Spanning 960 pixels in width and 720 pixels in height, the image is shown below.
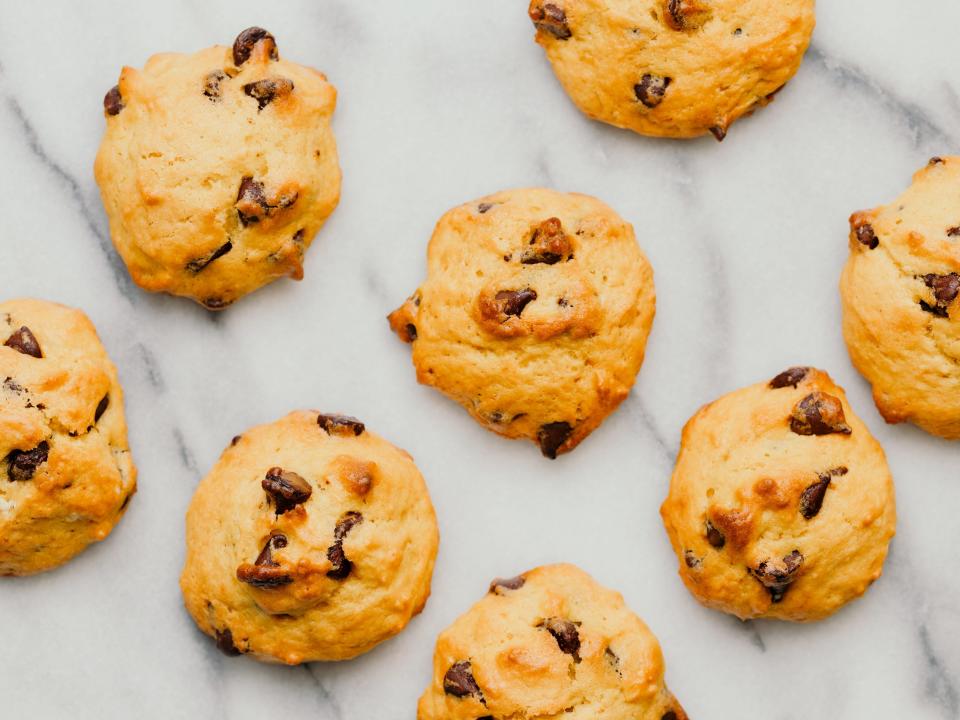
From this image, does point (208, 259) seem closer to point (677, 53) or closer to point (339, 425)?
point (339, 425)

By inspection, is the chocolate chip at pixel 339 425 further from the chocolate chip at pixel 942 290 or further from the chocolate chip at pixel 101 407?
the chocolate chip at pixel 942 290

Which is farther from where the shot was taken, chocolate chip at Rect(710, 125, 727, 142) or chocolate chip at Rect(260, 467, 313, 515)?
chocolate chip at Rect(710, 125, 727, 142)

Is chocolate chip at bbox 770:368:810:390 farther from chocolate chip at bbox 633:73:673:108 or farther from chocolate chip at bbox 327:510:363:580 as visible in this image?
chocolate chip at bbox 327:510:363:580

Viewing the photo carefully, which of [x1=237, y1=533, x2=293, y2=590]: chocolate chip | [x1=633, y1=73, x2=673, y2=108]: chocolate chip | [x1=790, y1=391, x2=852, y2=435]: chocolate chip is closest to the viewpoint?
[x1=237, y1=533, x2=293, y2=590]: chocolate chip

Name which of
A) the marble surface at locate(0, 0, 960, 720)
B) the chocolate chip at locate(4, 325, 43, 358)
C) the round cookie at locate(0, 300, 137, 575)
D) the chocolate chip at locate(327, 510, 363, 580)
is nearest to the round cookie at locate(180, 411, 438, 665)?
the chocolate chip at locate(327, 510, 363, 580)

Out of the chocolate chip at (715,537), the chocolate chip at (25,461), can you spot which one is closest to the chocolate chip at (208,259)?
the chocolate chip at (25,461)

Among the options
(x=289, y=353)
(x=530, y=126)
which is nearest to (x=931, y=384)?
(x=530, y=126)

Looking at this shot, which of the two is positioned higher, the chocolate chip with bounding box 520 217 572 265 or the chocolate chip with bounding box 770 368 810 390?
the chocolate chip with bounding box 520 217 572 265

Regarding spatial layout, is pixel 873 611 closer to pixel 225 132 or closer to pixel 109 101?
pixel 225 132
